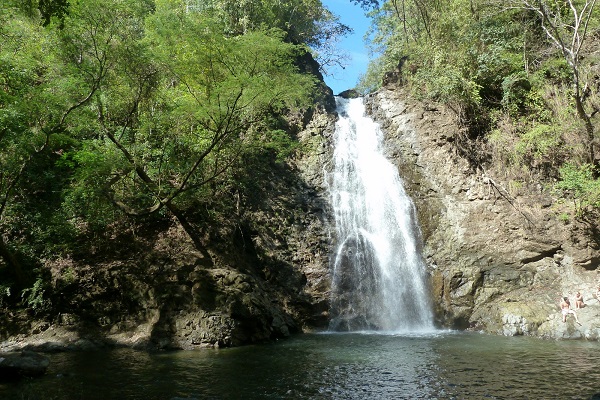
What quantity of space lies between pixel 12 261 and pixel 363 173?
13.8 m

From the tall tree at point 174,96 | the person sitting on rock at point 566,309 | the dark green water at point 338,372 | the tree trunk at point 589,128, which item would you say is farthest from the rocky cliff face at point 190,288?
the tree trunk at point 589,128

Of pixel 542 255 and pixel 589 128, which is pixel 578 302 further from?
pixel 589 128

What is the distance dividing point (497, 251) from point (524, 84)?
8.38 metres

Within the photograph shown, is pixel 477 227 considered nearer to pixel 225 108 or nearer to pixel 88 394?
pixel 225 108

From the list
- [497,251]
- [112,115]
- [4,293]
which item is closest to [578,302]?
[497,251]

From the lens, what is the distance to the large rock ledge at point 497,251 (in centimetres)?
1337

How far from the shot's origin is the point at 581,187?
14.7 m

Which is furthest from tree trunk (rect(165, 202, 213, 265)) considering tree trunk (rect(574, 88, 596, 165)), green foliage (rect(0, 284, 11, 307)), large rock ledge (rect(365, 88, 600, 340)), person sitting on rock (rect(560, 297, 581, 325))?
tree trunk (rect(574, 88, 596, 165))

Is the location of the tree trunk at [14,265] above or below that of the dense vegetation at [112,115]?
below

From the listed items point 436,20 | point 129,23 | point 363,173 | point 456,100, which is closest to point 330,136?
point 363,173

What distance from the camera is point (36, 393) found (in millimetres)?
6855

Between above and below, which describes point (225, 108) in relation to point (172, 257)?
above

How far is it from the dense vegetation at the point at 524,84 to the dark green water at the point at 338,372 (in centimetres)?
789

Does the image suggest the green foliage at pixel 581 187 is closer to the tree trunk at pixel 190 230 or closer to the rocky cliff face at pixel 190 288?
the rocky cliff face at pixel 190 288
